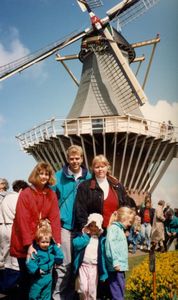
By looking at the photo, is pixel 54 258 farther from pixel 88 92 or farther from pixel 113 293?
pixel 88 92

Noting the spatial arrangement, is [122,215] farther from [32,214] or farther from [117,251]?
[32,214]

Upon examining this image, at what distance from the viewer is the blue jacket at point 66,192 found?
399 centimetres

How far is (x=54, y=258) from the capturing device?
12.2 feet

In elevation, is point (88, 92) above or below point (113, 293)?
above

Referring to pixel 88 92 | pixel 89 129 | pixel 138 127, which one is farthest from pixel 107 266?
pixel 88 92

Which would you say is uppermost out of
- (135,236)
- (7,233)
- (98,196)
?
(98,196)

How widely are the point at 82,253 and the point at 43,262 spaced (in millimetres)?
397

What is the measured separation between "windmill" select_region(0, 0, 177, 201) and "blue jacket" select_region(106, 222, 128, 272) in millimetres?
10497

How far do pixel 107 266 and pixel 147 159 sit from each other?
40.7ft

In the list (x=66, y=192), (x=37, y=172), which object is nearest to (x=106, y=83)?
(x=66, y=192)

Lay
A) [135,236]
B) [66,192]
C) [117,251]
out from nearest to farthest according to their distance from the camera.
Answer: [117,251]
[66,192]
[135,236]

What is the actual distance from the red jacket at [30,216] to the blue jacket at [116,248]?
0.47 metres

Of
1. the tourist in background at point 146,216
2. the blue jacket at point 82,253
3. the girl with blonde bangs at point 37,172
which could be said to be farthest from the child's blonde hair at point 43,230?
the tourist in background at point 146,216

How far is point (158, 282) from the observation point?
12.9ft
